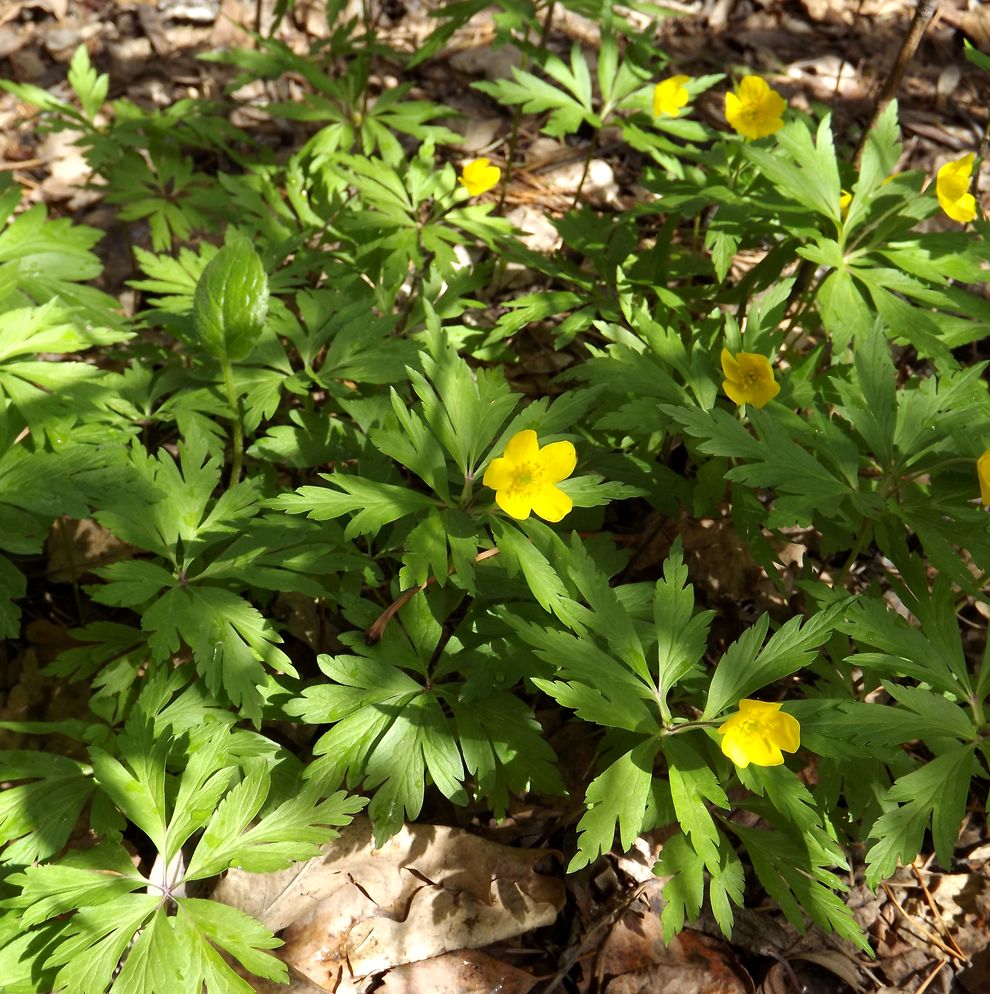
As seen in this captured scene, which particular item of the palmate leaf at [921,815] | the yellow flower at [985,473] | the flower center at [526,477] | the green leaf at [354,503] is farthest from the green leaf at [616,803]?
the yellow flower at [985,473]

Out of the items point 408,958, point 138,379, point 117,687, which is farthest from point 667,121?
point 408,958

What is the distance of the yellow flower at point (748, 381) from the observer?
93.4 inches

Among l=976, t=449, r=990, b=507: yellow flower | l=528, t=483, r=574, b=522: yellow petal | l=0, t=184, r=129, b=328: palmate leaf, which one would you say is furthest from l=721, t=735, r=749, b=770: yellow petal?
l=0, t=184, r=129, b=328: palmate leaf

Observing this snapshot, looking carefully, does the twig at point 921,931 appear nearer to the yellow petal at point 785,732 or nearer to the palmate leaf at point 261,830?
the yellow petal at point 785,732

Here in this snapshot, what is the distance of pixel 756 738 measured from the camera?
185 cm

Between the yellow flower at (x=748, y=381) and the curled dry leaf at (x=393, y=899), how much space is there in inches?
54.3

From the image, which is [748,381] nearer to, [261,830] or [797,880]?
[797,880]

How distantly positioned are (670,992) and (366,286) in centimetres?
239

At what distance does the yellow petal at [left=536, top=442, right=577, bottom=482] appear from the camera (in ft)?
6.69

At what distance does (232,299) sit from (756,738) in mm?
1661

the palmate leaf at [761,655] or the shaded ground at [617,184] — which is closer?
the palmate leaf at [761,655]

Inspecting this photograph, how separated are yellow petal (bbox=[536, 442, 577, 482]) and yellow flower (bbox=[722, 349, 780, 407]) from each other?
597 millimetres

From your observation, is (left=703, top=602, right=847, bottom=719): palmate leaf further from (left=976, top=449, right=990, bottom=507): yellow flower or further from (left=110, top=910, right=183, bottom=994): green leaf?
(left=110, top=910, right=183, bottom=994): green leaf

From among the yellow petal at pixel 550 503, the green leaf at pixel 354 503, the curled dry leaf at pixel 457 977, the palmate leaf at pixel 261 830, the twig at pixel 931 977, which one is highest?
the yellow petal at pixel 550 503
